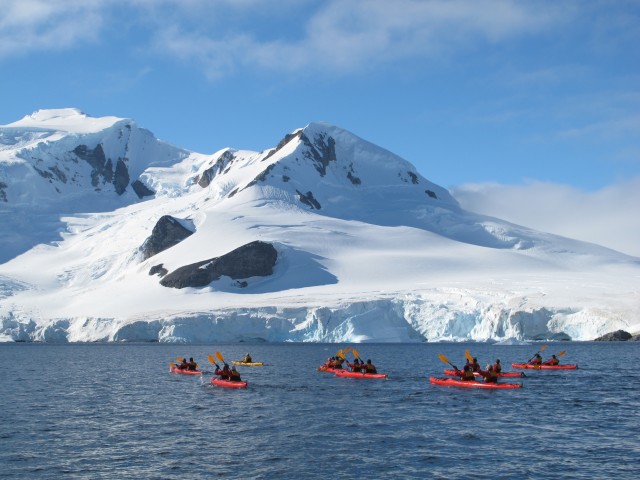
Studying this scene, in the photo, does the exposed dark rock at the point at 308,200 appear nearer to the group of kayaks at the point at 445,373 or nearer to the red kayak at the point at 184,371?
the group of kayaks at the point at 445,373

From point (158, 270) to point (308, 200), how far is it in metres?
49.9

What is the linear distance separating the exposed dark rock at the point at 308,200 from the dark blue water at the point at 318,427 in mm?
123815

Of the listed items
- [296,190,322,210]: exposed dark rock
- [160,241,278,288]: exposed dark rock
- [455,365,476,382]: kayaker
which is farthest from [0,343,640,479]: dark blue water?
[296,190,322,210]: exposed dark rock

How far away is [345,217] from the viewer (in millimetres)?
179125

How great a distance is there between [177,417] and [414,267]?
100.0 m

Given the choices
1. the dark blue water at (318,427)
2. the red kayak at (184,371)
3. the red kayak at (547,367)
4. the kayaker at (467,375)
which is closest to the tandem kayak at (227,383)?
the dark blue water at (318,427)

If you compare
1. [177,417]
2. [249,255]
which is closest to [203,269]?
[249,255]

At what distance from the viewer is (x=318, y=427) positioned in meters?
34.1

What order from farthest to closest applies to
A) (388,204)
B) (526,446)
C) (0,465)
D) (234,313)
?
(388,204) < (234,313) < (526,446) < (0,465)

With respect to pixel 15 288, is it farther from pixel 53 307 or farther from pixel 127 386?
pixel 127 386

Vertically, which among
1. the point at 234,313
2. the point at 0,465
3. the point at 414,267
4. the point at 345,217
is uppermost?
the point at 345,217

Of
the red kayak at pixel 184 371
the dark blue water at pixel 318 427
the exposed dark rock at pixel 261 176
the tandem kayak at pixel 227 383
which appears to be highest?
the exposed dark rock at pixel 261 176

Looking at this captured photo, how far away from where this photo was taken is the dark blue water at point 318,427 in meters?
26.5

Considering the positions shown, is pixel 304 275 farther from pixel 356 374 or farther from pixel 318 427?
pixel 318 427
